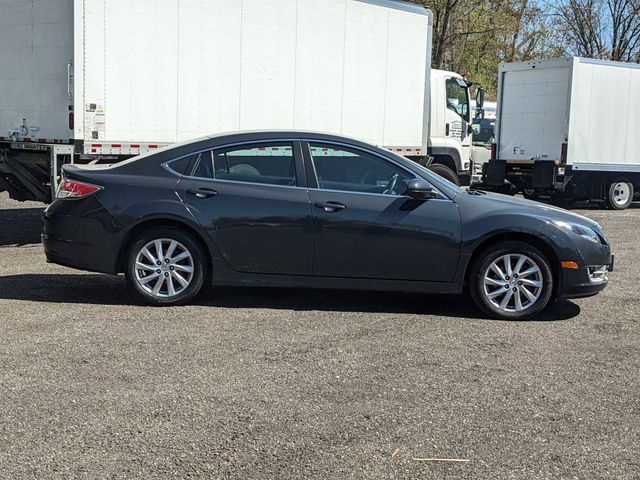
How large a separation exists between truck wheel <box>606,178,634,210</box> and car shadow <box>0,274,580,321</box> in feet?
40.1

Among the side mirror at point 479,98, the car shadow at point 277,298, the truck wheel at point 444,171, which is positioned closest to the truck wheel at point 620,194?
the side mirror at point 479,98

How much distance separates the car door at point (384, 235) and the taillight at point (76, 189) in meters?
1.90

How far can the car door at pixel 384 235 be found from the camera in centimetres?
669

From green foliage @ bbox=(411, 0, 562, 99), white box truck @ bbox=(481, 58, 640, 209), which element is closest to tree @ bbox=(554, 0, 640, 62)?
green foliage @ bbox=(411, 0, 562, 99)

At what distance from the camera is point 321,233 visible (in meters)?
6.73

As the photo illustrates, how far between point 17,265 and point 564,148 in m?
12.8

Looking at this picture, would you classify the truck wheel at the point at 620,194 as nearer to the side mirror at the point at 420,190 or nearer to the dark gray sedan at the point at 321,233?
the dark gray sedan at the point at 321,233

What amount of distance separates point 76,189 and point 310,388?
10.6 ft

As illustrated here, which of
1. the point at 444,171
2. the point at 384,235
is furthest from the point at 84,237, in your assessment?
the point at 444,171

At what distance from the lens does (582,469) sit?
380 centimetres

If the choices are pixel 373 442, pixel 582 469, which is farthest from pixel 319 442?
pixel 582 469

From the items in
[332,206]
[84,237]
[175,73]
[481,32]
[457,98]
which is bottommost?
[84,237]

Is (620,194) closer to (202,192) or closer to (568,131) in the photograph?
(568,131)

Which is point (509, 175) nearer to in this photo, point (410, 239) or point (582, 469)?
point (410, 239)
